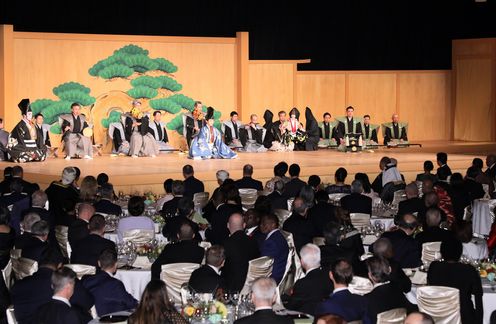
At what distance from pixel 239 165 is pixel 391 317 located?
42.7 feet

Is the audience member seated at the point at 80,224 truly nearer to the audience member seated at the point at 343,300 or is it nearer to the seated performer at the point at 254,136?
the audience member seated at the point at 343,300

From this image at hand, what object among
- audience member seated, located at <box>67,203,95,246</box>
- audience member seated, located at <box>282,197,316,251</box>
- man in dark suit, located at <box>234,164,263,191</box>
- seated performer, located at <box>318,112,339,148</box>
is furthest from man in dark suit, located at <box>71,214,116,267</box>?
seated performer, located at <box>318,112,339,148</box>

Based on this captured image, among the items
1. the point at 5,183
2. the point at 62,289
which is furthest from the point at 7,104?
the point at 62,289

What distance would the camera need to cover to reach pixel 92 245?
374 inches

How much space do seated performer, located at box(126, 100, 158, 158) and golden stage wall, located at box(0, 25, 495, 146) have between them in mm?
1516

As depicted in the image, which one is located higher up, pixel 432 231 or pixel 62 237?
pixel 432 231

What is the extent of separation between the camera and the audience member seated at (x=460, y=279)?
8.47 m

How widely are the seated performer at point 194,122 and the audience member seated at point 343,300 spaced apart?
15587 millimetres

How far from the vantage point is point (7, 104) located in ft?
74.6

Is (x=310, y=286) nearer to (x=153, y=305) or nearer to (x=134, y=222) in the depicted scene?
(x=153, y=305)

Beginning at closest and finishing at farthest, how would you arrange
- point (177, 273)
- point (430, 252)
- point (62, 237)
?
point (177, 273) → point (430, 252) → point (62, 237)

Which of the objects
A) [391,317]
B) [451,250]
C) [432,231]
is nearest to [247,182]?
[432,231]

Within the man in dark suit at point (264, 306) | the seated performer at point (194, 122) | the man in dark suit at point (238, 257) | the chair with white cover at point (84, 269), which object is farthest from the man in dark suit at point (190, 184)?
the seated performer at point (194, 122)

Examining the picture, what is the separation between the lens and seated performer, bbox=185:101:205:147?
23.2m
